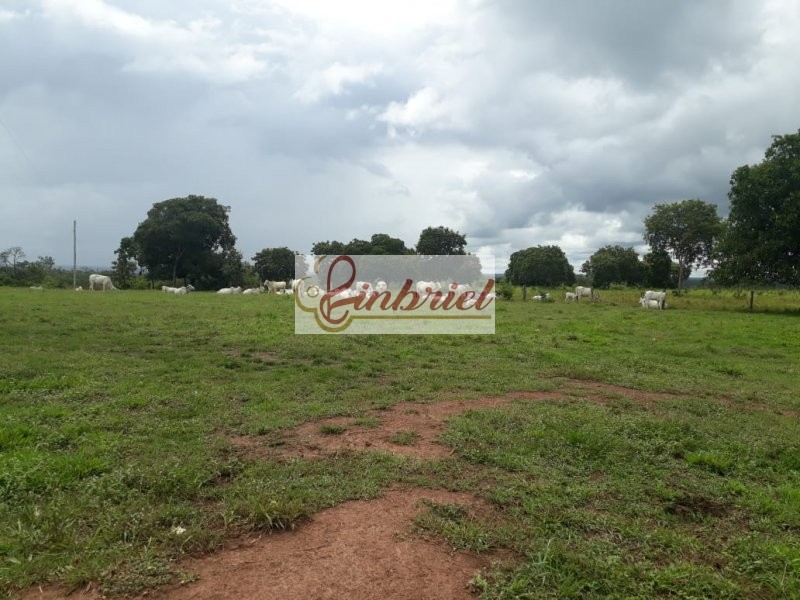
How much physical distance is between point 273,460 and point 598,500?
2.70 m

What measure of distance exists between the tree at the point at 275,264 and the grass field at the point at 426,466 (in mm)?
39581

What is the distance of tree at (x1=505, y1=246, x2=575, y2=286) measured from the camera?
56094 mm

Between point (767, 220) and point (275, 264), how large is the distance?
130 ft

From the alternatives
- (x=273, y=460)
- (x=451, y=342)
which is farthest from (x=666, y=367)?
(x=273, y=460)

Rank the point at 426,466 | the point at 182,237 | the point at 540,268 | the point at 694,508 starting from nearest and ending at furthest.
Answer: the point at 694,508 < the point at 426,466 < the point at 182,237 < the point at 540,268

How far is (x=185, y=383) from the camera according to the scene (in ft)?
22.8

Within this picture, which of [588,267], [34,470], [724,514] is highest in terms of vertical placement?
[588,267]

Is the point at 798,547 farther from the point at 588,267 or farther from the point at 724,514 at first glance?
the point at 588,267

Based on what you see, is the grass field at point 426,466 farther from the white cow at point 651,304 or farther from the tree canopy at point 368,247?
the tree canopy at point 368,247

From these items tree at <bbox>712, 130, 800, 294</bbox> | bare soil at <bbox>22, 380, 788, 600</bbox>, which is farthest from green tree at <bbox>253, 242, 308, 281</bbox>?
bare soil at <bbox>22, 380, 788, 600</bbox>

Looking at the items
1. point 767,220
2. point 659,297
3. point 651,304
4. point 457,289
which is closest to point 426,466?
point 457,289

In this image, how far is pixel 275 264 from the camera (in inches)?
1918

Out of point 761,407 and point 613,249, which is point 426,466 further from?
point 613,249

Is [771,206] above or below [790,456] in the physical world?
above
